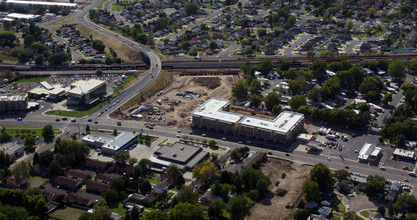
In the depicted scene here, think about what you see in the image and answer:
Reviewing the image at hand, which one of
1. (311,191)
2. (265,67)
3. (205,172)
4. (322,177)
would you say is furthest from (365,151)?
(265,67)

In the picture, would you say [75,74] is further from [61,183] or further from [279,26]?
[279,26]

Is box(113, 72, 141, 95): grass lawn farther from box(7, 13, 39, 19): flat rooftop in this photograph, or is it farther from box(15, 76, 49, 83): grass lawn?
box(7, 13, 39, 19): flat rooftop

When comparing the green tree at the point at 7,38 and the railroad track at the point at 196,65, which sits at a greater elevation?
the green tree at the point at 7,38

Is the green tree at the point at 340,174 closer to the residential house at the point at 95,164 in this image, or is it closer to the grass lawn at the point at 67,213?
the residential house at the point at 95,164

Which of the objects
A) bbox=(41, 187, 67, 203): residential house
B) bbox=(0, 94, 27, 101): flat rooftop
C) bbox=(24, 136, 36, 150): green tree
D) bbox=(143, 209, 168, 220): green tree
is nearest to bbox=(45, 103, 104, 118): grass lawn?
bbox=(0, 94, 27, 101): flat rooftop

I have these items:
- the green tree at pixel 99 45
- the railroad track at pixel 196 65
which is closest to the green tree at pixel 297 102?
the railroad track at pixel 196 65

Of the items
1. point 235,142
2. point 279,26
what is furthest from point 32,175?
point 279,26
